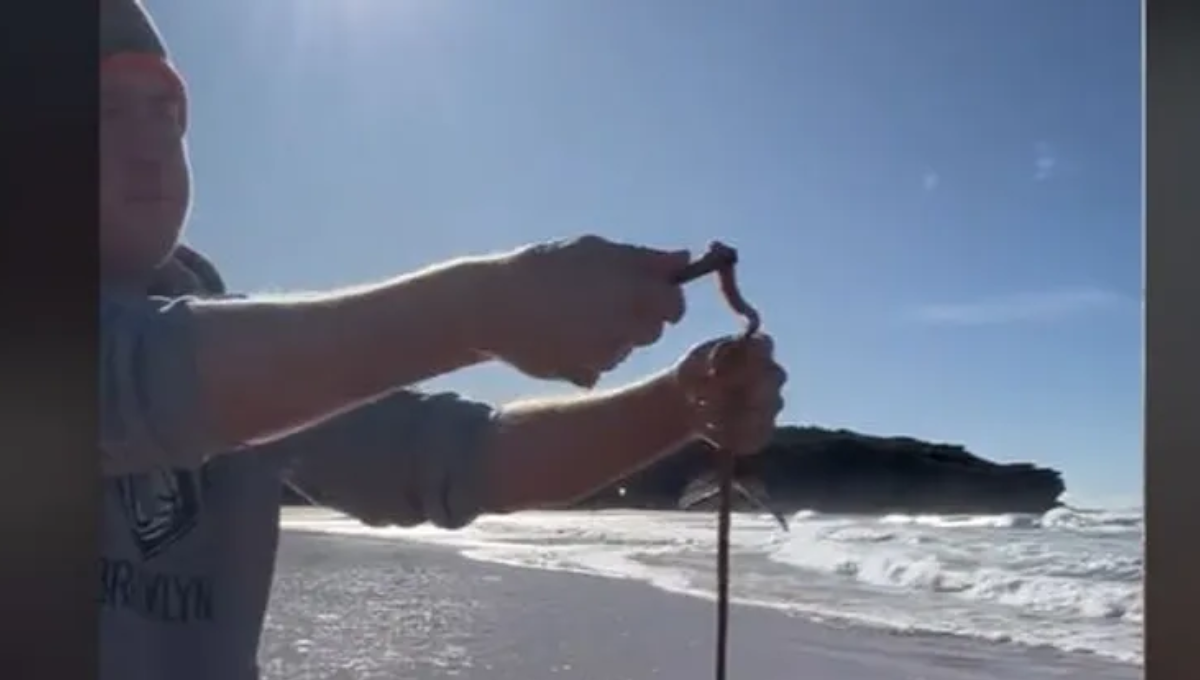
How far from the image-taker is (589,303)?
0.56 m

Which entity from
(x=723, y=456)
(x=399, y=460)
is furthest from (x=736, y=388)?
(x=399, y=460)

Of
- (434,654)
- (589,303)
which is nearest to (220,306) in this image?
(589,303)

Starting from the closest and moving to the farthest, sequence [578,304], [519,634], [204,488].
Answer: [578,304] < [204,488] < [519,634]

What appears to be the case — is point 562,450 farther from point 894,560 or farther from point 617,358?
point 894,560

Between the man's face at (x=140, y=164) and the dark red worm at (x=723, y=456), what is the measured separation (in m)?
0.26

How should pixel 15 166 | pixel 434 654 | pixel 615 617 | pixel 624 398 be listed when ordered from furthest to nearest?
pixel 615 617
pixel 434 654
pixel 624 398
pixel 15 166

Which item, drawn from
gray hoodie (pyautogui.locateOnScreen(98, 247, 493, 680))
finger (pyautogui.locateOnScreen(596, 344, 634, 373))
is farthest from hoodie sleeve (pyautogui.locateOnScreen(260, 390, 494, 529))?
finger (pyautogui.locateOnScreen(596, 344, 634, 373))

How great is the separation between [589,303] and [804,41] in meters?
0.20

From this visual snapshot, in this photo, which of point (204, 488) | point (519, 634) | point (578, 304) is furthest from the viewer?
point (519, 634)

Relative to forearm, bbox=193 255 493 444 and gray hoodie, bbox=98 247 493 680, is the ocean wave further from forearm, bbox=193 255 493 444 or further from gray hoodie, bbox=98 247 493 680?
forearm, bbox=193 255 493 444

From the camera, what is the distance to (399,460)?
0.70 metres

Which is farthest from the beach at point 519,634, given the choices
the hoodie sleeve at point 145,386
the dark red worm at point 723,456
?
the hoodie sleeve at point 145,386

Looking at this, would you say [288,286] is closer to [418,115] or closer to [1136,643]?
[418,115]

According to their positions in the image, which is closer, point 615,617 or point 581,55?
point 581,55
